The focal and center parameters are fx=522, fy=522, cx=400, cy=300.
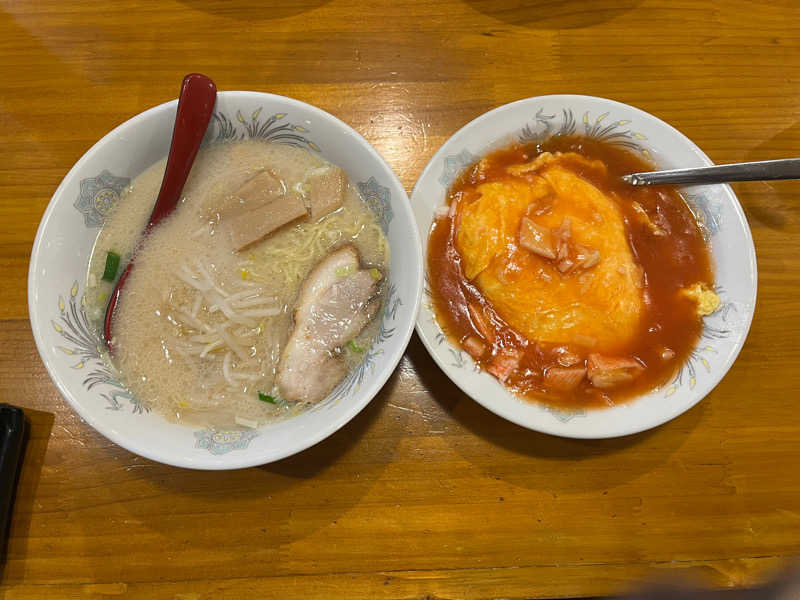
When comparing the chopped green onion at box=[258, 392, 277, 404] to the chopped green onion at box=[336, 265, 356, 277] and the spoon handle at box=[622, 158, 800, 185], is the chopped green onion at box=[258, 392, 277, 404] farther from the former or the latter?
the spoon handle at box=[622, 158, 800, 185]

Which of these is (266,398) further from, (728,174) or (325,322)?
(728,174)

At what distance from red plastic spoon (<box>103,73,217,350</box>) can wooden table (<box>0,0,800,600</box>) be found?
1.52ft

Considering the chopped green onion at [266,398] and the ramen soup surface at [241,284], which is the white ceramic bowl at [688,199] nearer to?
the ramen soup surface at [241,284]

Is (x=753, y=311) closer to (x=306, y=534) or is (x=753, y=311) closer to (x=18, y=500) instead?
(x=306, y=534)

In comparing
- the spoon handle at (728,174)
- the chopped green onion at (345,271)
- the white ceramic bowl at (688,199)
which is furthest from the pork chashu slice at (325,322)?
the spoon handle at (728,174)

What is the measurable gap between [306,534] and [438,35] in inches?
65.8

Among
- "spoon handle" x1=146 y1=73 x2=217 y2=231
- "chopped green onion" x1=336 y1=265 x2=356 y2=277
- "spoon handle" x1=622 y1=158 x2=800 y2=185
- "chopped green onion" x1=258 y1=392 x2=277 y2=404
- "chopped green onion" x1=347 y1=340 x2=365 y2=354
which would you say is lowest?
"chopped green onion" x1=258 y1=392 x2=277 y2=404

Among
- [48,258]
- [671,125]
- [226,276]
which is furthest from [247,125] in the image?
[671,125]

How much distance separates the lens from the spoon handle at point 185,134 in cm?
128

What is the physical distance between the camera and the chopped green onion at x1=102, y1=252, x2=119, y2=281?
135cm

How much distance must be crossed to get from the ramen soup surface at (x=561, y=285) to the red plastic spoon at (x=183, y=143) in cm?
70

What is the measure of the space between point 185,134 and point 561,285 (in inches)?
43.5

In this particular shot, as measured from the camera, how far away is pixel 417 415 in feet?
5.09

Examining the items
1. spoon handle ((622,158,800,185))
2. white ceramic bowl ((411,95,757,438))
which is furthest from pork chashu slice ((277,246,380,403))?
spoon handle ((622,158,800,185))
